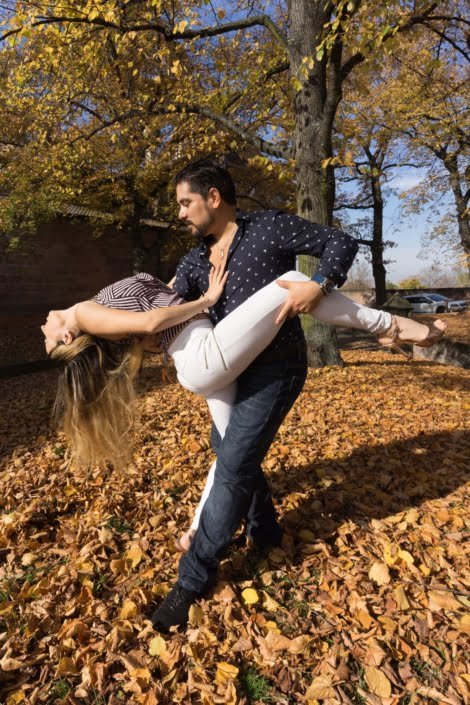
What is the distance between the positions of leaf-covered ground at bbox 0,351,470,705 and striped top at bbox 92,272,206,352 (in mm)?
1395

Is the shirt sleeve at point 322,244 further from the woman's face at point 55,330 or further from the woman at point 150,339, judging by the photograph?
the woman's face at point 55,330

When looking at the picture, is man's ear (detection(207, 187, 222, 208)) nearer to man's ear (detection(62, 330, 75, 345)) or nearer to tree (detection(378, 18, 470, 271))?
man's ear (detection(62, 330, 75, 345))

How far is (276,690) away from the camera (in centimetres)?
181

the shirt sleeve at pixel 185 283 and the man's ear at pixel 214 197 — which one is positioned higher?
the man's ear at pixel 214 197

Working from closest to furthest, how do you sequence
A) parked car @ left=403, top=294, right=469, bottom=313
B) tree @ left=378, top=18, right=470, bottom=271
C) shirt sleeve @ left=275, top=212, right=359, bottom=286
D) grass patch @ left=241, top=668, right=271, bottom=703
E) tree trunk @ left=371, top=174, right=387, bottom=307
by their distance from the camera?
grass patch @ left=241, top=668, right=271, bottom=703, shirt sleeve @ left=275, top=212, right=359, bottom=286, tree @ left=378, top=18, right=470, bottom=271, tree trunk @ left=371, top=174, right=387, bottom=307, parked car @ left=403, top=294, right=469, bottom=313

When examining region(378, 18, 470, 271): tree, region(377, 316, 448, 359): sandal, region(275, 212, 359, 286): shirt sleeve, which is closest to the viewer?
region(275, 212, 359, 286): shirt sleeve

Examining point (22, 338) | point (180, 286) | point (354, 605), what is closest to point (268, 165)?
point (180, 286)

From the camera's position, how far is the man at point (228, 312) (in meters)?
1.99

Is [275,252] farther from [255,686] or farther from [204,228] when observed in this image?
[255,686]

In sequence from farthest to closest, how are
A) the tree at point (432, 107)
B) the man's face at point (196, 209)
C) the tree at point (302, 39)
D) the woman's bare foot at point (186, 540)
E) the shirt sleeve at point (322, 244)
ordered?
the tree at point (432, 107)
the tree at point (302, 39)
the woman's bare foot at point (186, 540)
the man's face at point (196, 209)
the shirt sleeve at point (322, 244)

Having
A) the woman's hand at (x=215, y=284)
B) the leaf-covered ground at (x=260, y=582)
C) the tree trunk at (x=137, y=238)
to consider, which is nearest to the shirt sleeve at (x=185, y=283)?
the woman's hand at (x=215, y=284)

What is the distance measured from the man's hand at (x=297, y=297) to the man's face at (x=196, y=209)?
0.47m

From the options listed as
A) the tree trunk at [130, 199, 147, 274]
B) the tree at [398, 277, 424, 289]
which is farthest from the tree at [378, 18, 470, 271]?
the tree at [398, 277, 424, 289]

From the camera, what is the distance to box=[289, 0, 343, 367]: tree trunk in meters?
6.45
